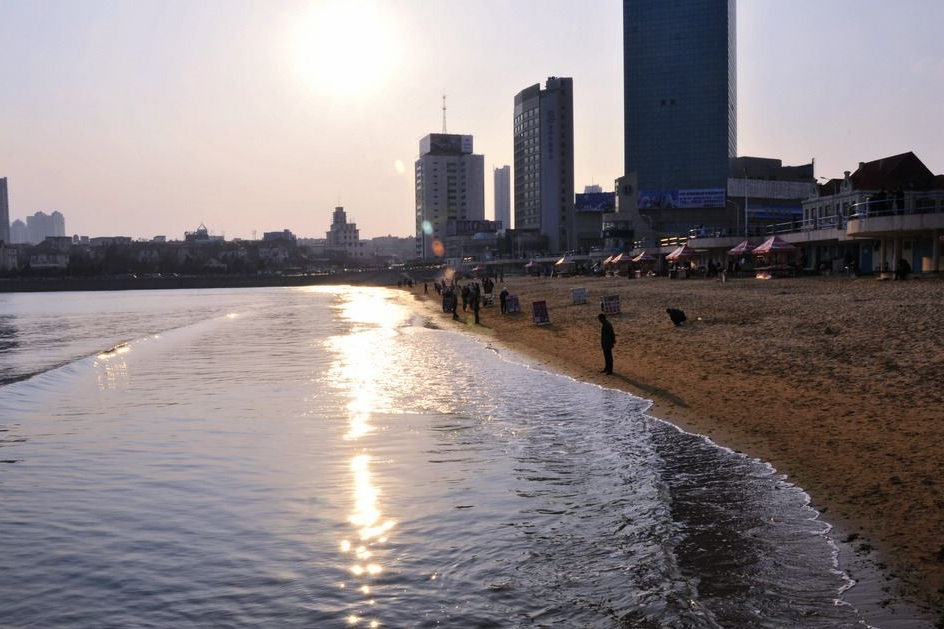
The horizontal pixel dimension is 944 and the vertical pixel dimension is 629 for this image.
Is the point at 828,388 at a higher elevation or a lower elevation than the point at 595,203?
lower

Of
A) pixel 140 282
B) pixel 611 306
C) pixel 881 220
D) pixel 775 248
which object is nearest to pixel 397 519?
pixel 611 306

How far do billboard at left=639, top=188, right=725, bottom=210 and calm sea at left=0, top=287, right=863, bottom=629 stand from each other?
146931mm

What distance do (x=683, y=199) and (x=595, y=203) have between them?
24.7 meters

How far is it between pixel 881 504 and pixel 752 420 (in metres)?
5.43

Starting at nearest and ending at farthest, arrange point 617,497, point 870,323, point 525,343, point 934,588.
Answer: point 934,588 → point 617,497 → point 870,323 → point 525,343

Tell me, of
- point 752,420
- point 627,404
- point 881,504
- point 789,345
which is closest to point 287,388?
point 627,404

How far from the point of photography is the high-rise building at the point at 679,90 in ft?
598

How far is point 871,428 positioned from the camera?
43.3ft

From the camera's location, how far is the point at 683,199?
162000mm

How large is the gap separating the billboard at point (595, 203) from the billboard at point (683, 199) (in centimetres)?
1933

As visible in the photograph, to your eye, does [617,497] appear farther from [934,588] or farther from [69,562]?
[69,562]

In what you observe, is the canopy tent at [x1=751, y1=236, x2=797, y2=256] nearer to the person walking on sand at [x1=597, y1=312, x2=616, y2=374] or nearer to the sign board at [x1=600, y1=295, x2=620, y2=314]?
the sign board at [x1=600, y1=295, x2=620, y2=314]

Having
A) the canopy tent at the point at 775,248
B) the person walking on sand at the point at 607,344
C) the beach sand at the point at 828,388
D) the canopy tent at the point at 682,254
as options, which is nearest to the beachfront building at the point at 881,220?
the canopy tent at the point at 775,248

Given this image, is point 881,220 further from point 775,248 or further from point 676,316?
point 676,316
